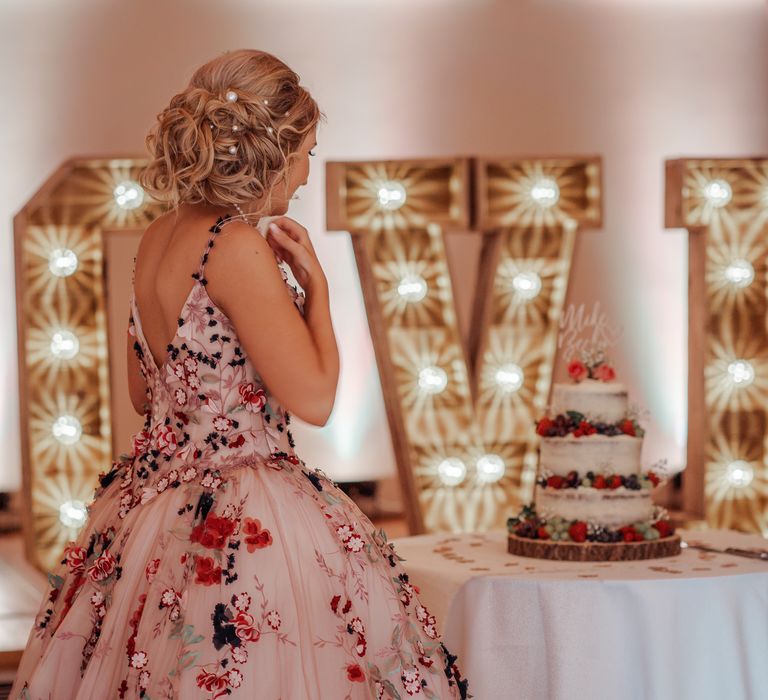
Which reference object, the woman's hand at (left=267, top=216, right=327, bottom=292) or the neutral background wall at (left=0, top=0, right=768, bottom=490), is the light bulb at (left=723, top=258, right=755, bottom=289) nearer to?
the neutral background wall at (left=0, top=0, right=768, bottom=490)

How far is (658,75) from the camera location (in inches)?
282

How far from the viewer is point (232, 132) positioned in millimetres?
2596

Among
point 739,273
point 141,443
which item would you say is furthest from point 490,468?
point 141,443

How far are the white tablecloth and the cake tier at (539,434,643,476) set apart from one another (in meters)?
0.36

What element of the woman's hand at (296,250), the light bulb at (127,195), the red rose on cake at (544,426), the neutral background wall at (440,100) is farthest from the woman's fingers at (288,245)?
the neutral background wall at (440,100)

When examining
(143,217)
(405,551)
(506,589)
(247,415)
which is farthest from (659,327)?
(247,415)

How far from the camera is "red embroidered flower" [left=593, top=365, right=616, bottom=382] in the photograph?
3787 millimetres

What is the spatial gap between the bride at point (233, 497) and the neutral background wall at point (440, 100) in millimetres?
4069

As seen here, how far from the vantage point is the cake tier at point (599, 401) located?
3729 millimetres

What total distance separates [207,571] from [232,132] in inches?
33.0

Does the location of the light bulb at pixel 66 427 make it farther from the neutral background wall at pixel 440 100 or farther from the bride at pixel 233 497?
the bride at pixel 233 497

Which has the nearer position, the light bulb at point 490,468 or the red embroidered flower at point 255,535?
the red embroidered flower at point 255,535

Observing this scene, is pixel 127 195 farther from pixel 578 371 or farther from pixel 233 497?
pixel 233 497

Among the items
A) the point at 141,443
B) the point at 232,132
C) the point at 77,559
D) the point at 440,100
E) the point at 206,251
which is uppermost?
the point at 440,100
